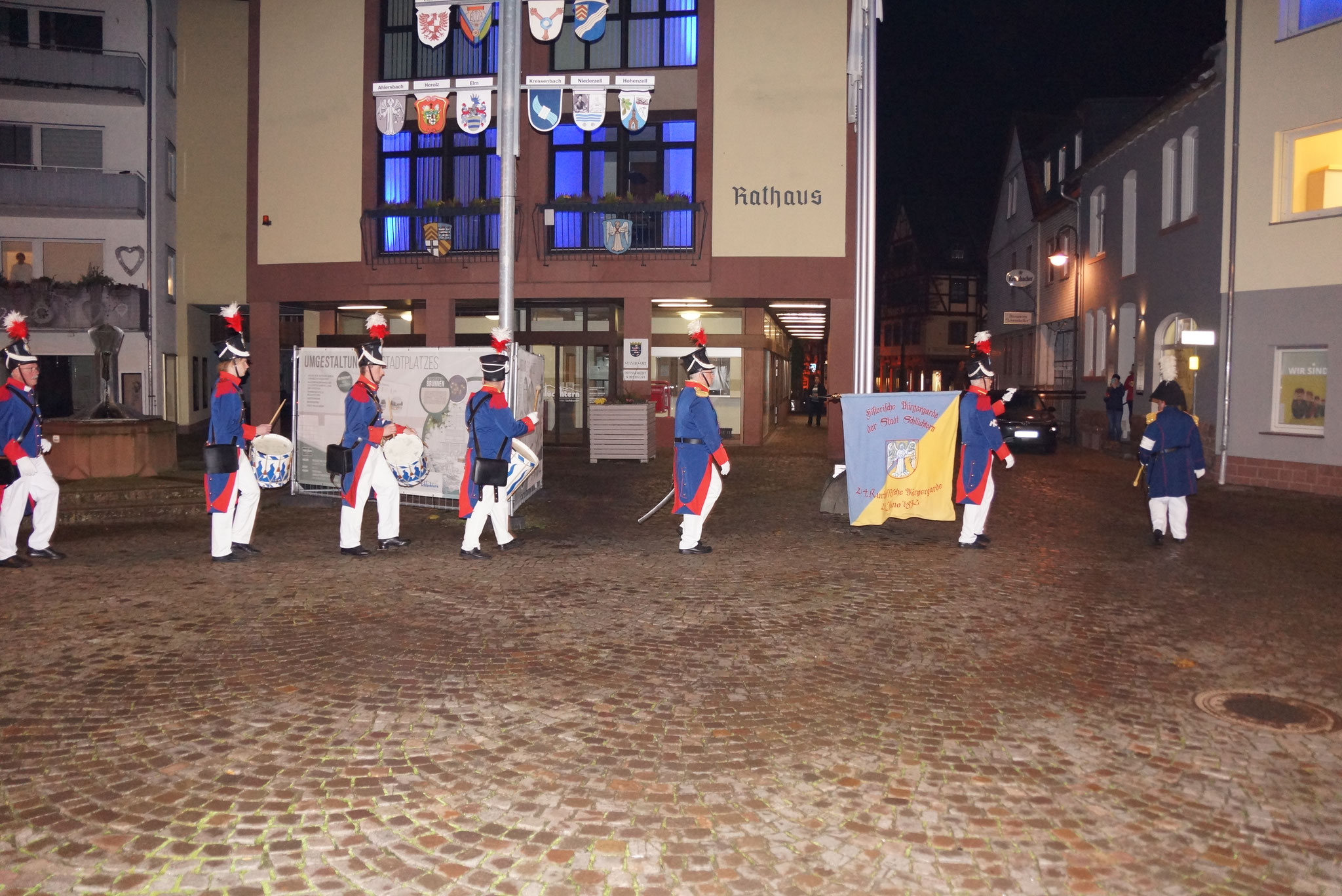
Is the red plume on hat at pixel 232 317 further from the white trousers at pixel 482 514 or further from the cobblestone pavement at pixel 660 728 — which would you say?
the white trousers at pixel 482 514

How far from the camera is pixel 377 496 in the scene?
987 centimetres

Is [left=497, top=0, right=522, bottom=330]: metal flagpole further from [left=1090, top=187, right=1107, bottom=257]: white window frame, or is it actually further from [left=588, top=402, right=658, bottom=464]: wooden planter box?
[left=1090, top=187, right=1107, bottom=257]: white window frame

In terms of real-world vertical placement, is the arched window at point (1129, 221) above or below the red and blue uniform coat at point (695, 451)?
above

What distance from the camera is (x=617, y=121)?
22234mm

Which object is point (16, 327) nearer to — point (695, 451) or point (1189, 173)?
point (695, 451)

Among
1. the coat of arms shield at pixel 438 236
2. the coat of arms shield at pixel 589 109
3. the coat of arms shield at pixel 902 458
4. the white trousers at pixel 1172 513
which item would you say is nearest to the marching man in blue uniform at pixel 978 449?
the coat of arms shield at pixel 902 458

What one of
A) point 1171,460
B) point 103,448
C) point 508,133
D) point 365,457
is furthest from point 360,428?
point 1171,460

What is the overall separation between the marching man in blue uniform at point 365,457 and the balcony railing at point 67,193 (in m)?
22.7

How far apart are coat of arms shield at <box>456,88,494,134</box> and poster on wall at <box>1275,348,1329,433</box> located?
13578 millimetres

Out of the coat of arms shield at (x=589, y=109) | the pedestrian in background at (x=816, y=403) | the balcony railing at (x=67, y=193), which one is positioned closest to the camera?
the coat of arms shield at (x=589, y=109)

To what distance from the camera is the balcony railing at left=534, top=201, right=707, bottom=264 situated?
859 inches

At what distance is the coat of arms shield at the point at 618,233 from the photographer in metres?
21.7

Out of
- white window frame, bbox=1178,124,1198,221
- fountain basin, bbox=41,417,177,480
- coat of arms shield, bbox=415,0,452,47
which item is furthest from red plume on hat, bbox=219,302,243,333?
white window frame, bbox=1178,124,1198,221

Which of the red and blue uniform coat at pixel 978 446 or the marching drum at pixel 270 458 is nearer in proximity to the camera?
the marching drum at pixel 270 458
